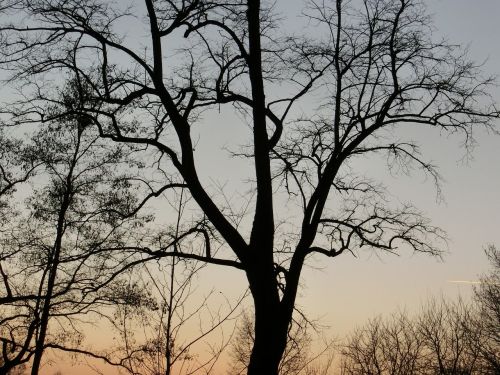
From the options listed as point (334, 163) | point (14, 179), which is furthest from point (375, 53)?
point (14, 179)

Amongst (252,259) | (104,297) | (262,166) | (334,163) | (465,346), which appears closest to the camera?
(252,259)

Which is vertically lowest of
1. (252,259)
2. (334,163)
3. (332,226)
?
(252,259)

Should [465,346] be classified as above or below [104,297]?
above

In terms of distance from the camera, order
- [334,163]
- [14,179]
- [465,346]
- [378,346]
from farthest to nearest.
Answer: [378,346], [465,346], [14,179], [334,163]

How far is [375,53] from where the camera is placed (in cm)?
898

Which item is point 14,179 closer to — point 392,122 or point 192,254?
point 192,254

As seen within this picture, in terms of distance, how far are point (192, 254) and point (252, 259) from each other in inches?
33.2

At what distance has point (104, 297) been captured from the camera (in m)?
14.4

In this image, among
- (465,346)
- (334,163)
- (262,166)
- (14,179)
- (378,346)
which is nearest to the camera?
(262,166)

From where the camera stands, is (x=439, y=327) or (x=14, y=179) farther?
A: (x=439, y=327)

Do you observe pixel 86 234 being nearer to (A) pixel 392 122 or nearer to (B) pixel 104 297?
(B) pixel 104 297

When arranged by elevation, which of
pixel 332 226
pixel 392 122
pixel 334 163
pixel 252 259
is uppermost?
pixel 392 122

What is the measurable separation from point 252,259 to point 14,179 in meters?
11.6

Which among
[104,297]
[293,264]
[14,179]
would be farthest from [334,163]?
[14,179]
